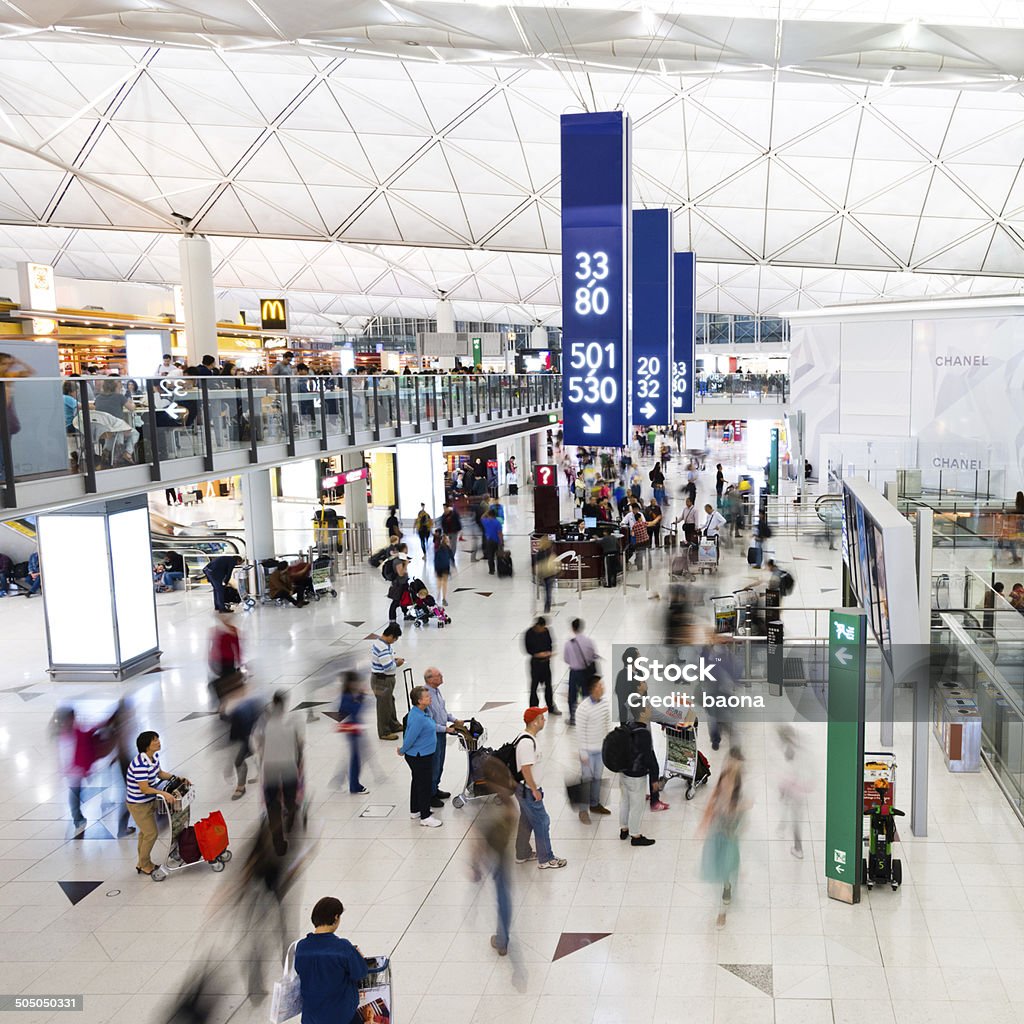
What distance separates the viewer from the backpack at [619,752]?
384 inches

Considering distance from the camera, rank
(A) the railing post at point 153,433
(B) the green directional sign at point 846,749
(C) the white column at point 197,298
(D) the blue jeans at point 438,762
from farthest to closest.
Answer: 1. (C) the white column at point 197,298
2. (A) the railing post at point 153,433
3. (D) the blue jeans at point 438,762
4. (B) the green directional sign at point 846,749

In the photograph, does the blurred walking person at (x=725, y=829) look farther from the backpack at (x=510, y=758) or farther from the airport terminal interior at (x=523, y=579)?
the backpack at (x=510, y=758)

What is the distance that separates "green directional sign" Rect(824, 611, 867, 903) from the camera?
28.3 ft

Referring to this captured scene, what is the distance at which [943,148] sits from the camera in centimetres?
3203

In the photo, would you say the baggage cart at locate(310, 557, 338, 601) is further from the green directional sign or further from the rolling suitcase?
the green directional sign

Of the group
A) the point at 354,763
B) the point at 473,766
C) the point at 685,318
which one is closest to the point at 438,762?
the point at 473,766

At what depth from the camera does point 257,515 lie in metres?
24.7

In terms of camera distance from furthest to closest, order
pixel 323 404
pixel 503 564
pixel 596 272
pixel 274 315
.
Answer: pixel 274 315 → pixel 503 564 → pixel 323 404 → pixel 596 272

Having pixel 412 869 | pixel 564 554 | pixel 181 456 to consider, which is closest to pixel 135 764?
pixel 412 869

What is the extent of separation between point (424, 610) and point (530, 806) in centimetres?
1079

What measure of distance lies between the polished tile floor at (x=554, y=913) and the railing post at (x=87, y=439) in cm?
371

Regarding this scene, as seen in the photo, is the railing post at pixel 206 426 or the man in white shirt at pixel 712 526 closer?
the railing post at pixel 206 426

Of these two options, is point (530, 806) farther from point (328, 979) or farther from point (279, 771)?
point (328, 979)

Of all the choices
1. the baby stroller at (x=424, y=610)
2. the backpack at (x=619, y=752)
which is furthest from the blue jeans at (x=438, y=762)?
the baby stroller at (x=424, y=610)
